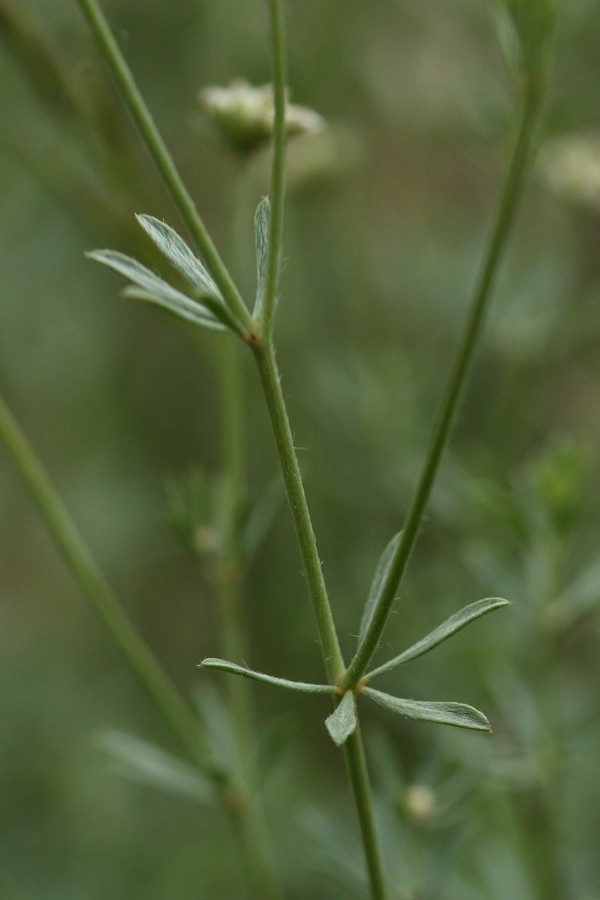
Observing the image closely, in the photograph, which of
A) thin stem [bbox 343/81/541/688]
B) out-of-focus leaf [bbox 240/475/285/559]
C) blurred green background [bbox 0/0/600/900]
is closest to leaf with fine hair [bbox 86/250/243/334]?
thin stem [bbox 343/81/541/688]

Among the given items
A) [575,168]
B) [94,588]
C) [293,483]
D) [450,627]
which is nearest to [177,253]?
[293,483]

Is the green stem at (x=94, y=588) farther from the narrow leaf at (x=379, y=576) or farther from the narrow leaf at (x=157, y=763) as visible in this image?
the narrow leaf at (x=379, y=576)

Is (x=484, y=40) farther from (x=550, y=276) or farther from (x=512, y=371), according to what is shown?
(x=512, y=371)

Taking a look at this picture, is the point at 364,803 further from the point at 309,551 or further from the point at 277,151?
the point at 277,151

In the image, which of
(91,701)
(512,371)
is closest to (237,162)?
(512,371)

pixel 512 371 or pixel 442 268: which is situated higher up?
pixel 442 268

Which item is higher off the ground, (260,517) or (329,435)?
(329,435)
